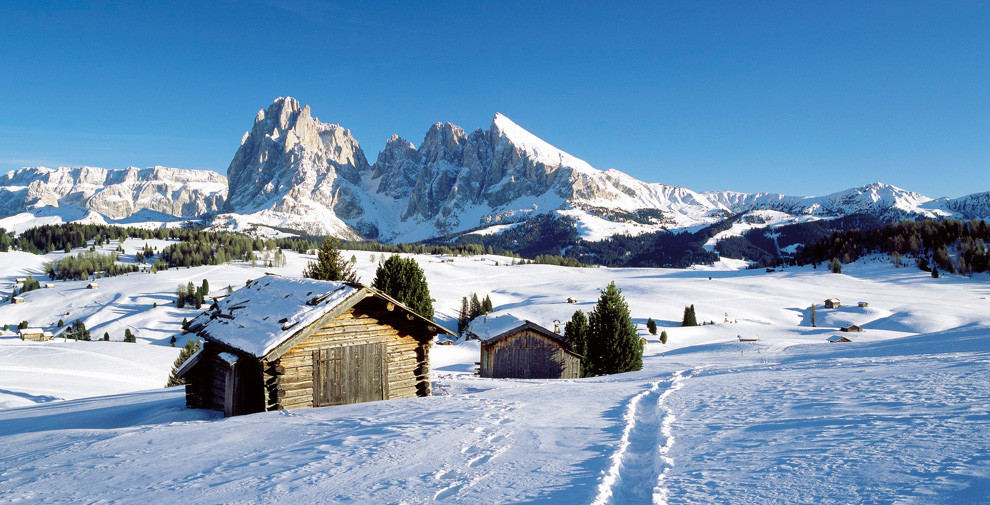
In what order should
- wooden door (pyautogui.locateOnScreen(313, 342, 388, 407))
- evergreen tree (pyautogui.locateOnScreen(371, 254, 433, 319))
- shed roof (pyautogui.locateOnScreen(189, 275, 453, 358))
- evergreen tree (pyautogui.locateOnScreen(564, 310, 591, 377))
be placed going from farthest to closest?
evergreen tree (pyautogui.locateOnScreen(371, 254, 433, 319)) < evergreen tree (pyautogui.locateOnScreen(564, 310, 591, 377)) < wooden door (pyautogui.locateOnScreen(313, 342, 388, 407)) < shed roof (pyautogui.locateOnScreen(189, 275, 453, 358))

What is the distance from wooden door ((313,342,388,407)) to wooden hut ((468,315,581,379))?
18.9 meters

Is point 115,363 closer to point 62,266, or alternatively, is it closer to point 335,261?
point 335,261

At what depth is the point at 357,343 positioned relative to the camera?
1989cm

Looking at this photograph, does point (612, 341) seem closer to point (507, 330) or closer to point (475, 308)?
point (507, 330)

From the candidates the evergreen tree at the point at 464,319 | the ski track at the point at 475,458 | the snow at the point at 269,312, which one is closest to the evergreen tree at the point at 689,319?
the evergreen tree at the point at 464,319

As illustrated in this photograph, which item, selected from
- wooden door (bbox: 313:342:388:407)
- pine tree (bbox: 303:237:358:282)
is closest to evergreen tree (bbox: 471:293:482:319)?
pine tree (bbox: 303:237:358:282)

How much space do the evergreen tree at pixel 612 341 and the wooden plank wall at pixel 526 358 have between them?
2.73 m

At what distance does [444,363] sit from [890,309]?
3062 inches

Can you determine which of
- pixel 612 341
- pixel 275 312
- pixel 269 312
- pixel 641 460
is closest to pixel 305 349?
pixel 275 312

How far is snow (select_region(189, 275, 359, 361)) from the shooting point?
17.7 meters

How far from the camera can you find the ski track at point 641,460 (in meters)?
6.79

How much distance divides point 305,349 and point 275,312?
1923mm

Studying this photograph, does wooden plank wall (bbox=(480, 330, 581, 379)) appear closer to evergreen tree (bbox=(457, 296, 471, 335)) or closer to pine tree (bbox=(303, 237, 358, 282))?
pine tree (bbox=(303, 237, 358, 282))

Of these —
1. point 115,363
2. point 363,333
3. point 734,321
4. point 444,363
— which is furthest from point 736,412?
point 734,321
